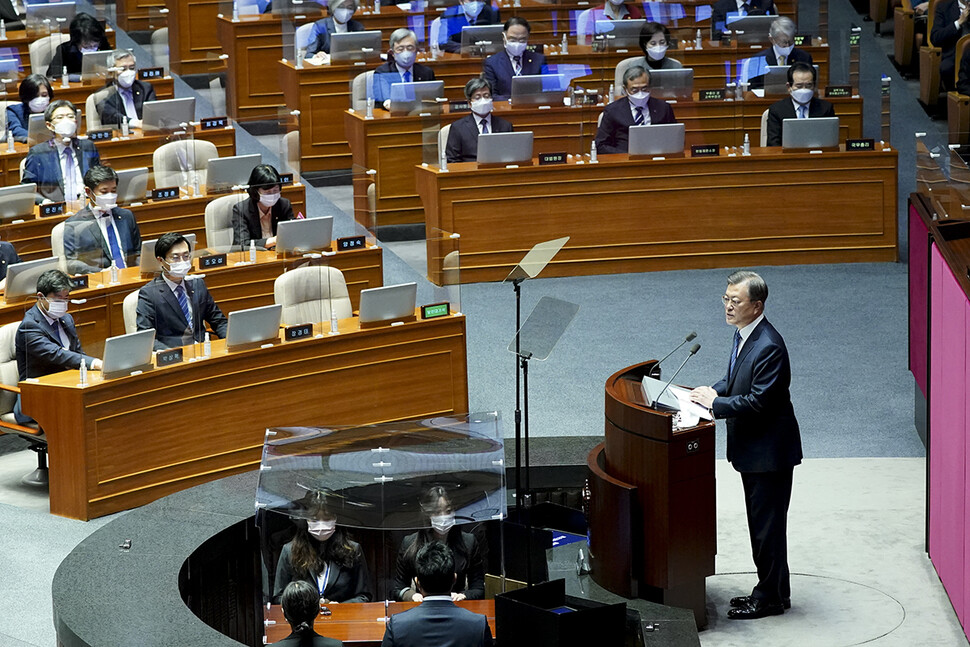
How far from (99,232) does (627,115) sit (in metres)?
4.11

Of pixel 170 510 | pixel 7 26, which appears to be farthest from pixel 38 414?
pixel 7 26

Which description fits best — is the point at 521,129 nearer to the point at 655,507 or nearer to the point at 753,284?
the point at 753,284

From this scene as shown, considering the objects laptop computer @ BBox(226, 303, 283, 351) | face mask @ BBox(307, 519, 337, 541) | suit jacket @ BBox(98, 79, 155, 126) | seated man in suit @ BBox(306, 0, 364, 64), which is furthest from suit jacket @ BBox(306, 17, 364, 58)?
face mask @ BBox(307, 519, 337, 541)

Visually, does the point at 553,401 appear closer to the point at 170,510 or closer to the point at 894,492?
the point at 894,492

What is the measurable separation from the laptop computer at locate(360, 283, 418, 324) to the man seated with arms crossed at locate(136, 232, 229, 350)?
78 cm

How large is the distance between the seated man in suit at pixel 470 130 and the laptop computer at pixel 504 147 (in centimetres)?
23

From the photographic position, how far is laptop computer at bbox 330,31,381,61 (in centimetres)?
1252

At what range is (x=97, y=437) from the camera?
757 centimetres

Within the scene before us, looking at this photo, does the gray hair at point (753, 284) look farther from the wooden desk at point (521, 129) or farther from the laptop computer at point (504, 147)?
the wooden desk at point (521, 129)

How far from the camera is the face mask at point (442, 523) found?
573 cm

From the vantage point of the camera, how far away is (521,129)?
11594mm

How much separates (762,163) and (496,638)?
6506mm

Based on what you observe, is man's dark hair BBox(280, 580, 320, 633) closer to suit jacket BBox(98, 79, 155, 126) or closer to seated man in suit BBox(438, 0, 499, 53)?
suit jacket BBox(98, 79, 155, 126)

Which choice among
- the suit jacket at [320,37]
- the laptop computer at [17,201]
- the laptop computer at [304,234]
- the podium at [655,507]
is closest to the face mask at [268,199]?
the laptop computer at [304,234]
